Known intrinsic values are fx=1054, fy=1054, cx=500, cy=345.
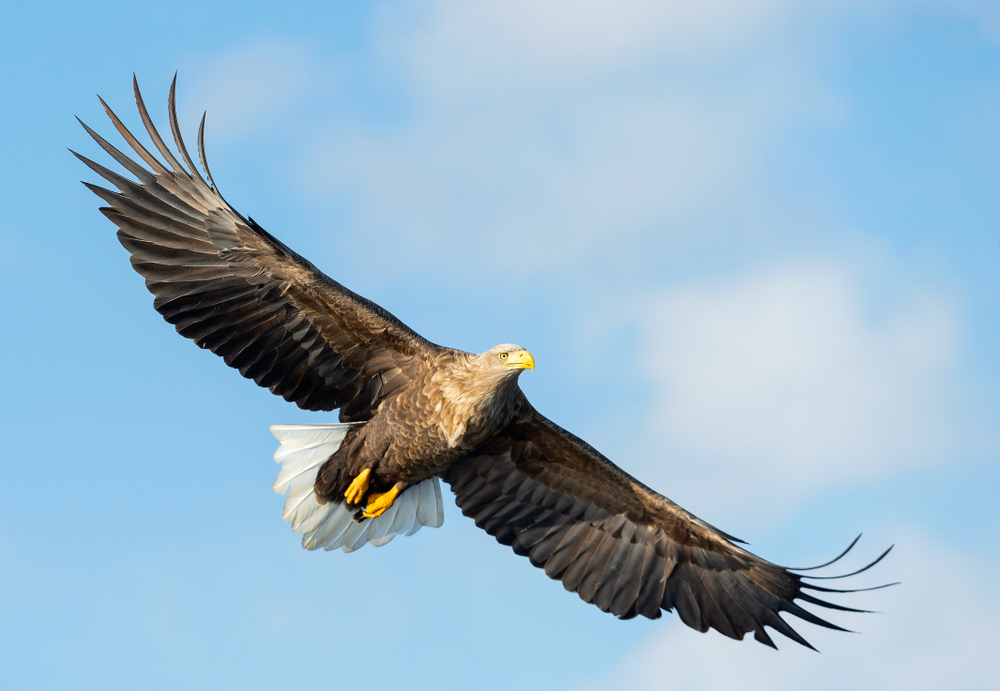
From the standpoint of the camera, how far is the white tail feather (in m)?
7.96

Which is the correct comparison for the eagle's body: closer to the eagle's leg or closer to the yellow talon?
the yellow talon

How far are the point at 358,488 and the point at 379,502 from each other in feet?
0.73

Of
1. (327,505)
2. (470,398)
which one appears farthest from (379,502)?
(470,398)

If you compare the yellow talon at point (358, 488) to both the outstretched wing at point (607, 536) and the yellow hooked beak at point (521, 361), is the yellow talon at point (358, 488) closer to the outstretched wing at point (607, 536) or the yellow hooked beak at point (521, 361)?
the outstretched wing at point (607, 536)

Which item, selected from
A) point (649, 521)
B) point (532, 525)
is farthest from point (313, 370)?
point (649, 521)

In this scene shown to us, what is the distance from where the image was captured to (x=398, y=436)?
7465 mm

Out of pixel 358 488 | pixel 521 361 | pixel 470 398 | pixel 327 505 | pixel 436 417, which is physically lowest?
pixel 327 505

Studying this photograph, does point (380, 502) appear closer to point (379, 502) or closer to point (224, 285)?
point (379, 502)

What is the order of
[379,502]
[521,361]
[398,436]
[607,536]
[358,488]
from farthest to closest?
[607,536] → [379,502] → [358,488] → [398,436] → [521,361]

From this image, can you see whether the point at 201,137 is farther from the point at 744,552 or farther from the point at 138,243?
the point at 744,552

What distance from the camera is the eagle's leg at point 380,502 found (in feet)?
26.4

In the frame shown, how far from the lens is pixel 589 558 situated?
8.34 m

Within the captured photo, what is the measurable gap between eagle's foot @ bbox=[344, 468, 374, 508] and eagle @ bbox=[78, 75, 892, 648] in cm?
1

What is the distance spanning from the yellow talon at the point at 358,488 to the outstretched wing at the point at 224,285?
0.82 m
